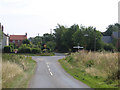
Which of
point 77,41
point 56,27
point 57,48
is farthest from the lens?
point 56,27

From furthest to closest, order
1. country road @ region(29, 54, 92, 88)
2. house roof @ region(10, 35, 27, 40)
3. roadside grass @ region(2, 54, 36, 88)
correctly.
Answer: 1. house roof @ region(10, 35, 27, 40)
2. country road @ region(29, 54, 92, 88)
3. roadside grass @ region(2, 54, 36, 88)

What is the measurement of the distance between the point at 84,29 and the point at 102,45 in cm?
720

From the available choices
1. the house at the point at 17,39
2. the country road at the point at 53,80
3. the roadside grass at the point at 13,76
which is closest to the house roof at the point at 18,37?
the house at the point at 17,39

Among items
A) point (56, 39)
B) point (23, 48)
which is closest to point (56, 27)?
point (56, 39)

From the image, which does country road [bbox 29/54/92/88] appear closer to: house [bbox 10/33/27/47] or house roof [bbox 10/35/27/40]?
house [bbox 10/33/27/47]

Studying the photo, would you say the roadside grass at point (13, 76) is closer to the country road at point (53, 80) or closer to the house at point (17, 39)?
the country road at point (53, 80)

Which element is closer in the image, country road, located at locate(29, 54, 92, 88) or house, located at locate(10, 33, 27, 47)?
country road, located at locate(29, 54, 92, 88)

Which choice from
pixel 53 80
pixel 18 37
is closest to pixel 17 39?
pixel 18 37

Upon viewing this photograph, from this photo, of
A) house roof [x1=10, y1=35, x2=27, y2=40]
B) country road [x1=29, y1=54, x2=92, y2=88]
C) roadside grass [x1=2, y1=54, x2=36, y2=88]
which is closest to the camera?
roadside grass [x1=2, y1=54, x2=36, y2=88]

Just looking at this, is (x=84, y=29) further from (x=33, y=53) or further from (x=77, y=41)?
(x=33, y=53)

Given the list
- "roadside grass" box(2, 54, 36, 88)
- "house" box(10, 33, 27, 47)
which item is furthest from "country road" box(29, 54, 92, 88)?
"house" box(10, 33, 27, 47)

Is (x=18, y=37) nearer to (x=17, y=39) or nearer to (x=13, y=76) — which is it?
(x=17, y=39)

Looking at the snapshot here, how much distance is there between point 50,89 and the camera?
1370cm

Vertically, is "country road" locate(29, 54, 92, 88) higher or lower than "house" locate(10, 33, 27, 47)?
lower
